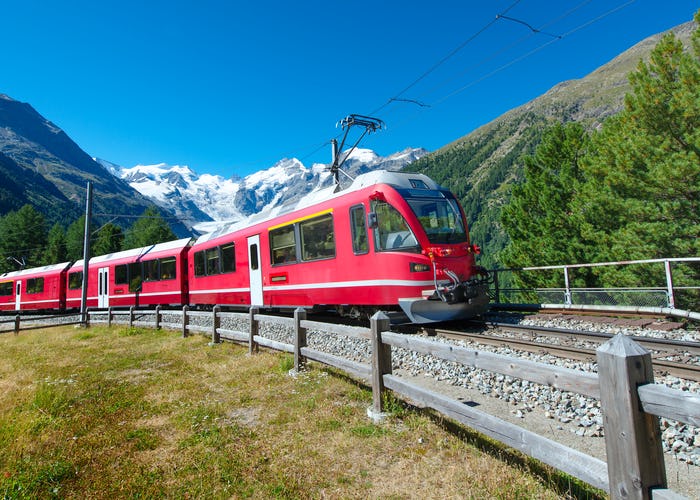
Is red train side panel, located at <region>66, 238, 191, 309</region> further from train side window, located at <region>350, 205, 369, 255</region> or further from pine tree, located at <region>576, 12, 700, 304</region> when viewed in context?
pine tree, located at <region>576, 12, 700, 304</region>

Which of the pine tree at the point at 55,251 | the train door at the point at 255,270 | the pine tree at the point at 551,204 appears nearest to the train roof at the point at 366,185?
the train door at the point at 255,270

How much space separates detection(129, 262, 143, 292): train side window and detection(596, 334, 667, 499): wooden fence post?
22301 millimetres

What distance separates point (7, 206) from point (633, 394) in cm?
21257

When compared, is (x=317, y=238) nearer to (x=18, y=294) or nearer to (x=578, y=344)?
(x=578, y=344)

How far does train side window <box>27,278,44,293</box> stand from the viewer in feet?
89.4

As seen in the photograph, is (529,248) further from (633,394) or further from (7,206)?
(7,206)

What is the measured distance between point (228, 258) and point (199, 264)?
282 centimetres

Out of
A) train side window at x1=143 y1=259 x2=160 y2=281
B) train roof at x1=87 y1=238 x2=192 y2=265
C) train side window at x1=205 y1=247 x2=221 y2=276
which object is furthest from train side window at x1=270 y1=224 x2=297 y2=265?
train side window at x1=143 y1=259 x2=160 y2=281

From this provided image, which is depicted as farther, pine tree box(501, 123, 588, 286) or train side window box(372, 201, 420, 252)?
pine tree box(501, 123, 588, 286)

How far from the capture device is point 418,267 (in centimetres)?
860

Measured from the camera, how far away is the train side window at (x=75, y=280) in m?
24.5

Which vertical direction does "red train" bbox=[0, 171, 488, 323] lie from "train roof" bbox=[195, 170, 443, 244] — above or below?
below

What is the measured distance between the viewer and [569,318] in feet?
30.9

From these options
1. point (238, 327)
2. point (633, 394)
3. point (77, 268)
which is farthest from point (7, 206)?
point (633, 394)
